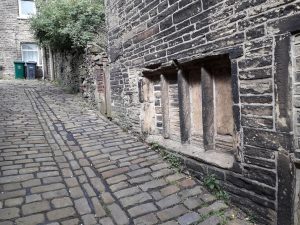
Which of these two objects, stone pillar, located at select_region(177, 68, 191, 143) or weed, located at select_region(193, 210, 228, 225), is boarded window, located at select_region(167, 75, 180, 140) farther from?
weed, located at select_region(193, 210, 228, 225)

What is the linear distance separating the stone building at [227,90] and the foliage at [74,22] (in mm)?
4183

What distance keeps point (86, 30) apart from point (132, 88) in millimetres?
4818

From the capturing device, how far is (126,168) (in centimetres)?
409

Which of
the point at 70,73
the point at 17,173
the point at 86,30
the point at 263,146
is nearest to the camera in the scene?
the point at 263,146

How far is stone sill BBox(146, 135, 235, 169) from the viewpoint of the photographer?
3174mm

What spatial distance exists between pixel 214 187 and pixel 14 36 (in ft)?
57.3

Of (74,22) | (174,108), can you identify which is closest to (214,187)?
(174,108)

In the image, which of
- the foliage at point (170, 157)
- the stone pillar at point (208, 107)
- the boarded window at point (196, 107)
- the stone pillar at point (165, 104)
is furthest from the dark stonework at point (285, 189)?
the stone pillar at point (165, 104)

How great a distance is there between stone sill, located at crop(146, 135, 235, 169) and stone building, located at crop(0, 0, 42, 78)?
50.3ft

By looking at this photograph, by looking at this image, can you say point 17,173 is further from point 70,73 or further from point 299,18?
point 70,73

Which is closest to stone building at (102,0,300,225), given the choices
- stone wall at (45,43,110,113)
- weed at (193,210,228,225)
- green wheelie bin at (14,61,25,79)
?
weed at (193,210,228,225)

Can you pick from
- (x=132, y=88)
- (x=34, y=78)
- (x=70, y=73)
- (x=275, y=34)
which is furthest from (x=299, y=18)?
(x=34, y=78)

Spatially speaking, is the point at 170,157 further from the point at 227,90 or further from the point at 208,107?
the point at 227,90

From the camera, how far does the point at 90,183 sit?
3.69 m
